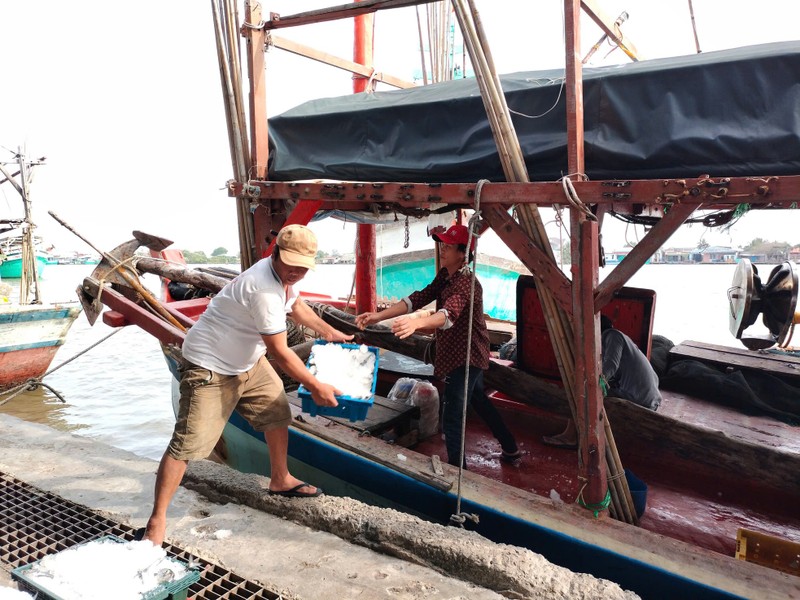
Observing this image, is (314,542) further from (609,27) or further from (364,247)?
(364,247)

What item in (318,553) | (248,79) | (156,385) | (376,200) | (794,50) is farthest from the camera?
(156,385)

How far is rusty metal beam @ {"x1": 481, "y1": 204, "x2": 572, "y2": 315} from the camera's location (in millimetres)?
3039

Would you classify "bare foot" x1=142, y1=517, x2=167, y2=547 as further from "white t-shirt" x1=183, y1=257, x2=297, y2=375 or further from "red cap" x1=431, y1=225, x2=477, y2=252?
"red cap" x1=431, y1=225, x2=477, y2=252

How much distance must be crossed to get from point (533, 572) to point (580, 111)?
2.39m

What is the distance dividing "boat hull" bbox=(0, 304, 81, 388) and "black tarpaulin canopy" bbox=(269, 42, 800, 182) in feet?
31.6

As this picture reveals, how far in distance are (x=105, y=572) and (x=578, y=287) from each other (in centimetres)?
264

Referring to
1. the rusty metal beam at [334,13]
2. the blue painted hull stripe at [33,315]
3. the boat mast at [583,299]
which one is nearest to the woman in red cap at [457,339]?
the boat mast at [583,299]

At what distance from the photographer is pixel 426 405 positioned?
186 inches

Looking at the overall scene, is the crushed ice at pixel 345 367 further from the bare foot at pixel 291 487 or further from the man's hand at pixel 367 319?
the bare foot at pixel 291 487

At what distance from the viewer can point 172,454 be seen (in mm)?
2830

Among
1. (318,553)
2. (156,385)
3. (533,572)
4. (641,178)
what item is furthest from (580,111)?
(156,385)

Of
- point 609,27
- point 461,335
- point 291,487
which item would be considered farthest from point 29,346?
point 609,27

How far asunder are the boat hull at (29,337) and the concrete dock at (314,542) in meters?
8.14

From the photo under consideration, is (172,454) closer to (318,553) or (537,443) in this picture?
(318,553)
